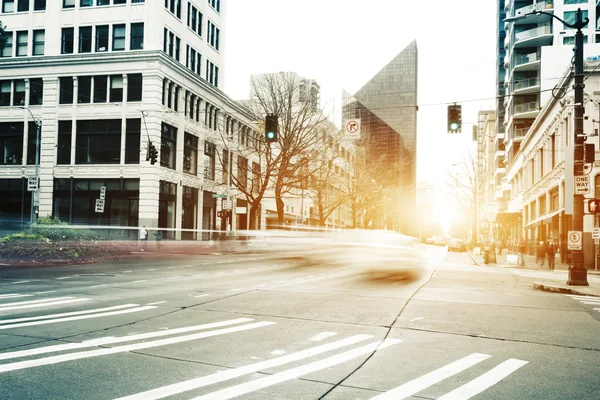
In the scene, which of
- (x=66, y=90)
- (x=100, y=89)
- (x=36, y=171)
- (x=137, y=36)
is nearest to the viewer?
(x=36, y=171)

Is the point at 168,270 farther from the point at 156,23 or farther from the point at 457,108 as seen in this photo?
the point at 156,23

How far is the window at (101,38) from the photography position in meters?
44.7

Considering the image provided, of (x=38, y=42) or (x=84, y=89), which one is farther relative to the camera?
(x=38, y=42)

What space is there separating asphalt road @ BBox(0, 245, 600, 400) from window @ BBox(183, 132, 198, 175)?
111ft

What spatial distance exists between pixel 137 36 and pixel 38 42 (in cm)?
902

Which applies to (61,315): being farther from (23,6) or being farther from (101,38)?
(23,6)

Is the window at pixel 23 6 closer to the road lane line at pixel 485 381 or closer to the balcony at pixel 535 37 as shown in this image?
the road lane line at pixel 485 381

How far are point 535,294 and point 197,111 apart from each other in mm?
39031

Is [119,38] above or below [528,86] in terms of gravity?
below

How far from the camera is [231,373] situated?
6.35 metres

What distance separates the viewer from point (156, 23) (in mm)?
43469

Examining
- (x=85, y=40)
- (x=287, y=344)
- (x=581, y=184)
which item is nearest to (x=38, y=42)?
(x=85, y=40)

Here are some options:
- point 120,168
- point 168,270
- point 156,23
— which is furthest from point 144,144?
point 168,270

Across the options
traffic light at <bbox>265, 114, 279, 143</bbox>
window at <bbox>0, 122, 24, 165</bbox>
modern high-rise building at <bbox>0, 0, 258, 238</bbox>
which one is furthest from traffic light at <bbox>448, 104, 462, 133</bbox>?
window at <bbox>0, 122, 24, 165</bbox>
